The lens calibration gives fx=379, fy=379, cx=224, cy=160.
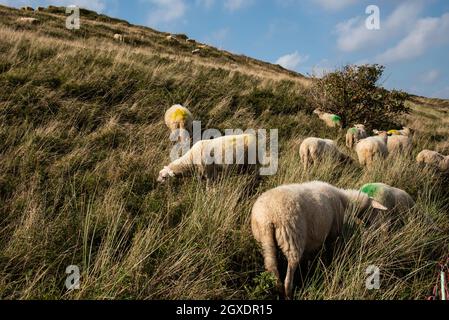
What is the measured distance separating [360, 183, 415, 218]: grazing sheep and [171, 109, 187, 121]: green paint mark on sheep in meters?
4.12

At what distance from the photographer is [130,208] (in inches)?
178

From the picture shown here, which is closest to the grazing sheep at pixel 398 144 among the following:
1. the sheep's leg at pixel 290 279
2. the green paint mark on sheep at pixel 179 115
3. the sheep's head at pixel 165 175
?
the green paint mark on sheep at pixel 179 115

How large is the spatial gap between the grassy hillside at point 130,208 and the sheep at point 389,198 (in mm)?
197

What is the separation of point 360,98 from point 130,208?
10341 millimetres

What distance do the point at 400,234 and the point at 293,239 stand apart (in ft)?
4.75

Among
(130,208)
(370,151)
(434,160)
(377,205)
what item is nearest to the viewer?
(377,205)

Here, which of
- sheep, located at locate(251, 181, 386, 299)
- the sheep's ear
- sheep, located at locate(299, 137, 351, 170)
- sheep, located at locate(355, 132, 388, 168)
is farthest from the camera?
sheep, located at locate(355, 132, 388, 168)

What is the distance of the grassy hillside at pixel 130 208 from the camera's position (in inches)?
126

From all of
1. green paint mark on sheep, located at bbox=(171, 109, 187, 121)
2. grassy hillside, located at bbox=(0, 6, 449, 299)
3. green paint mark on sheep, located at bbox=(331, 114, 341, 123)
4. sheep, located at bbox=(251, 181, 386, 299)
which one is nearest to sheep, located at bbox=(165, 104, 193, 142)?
green paint mark on sheep, located at bbox=(171, 109, 187, 121)

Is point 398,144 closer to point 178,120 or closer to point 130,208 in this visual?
point 178,120

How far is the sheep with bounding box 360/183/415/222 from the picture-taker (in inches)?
191

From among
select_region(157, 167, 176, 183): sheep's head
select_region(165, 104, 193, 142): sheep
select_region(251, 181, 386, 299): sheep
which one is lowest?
select_region(251, 181, 386, 299): sheep

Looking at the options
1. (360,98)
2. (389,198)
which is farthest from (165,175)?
(360,98)

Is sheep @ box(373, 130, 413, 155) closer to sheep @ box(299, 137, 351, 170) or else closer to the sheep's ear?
sheep @ box(299, 137, 351, 170)
